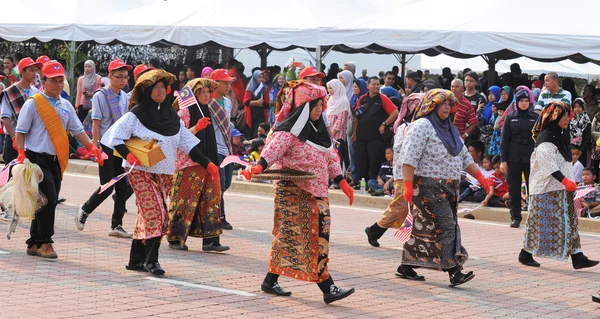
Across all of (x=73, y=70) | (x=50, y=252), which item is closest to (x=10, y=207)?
(x=50, y=252)

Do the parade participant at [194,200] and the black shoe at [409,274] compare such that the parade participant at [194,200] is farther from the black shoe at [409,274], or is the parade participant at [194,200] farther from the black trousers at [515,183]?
the black trousers at [515,183]

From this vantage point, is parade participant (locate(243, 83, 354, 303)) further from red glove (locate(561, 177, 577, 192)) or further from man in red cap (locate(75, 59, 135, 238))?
man in red cap (locate(75, 59, 135, 238))

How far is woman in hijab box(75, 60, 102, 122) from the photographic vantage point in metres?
21.4

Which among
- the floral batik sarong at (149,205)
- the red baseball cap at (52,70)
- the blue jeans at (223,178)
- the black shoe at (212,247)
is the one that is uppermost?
the red baseball cap at (52,70)

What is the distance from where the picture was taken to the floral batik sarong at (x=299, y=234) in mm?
8344

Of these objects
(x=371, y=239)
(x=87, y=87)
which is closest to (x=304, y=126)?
(x=371, y=239)

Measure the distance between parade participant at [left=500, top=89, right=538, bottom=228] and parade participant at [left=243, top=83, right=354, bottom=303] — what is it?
19.3ft

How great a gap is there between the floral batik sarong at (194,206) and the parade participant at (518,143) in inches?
185

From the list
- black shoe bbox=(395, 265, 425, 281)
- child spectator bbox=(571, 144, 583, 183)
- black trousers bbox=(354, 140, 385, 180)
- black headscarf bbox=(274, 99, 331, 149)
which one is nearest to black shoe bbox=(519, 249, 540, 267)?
black shoe bbox=(395, 265, 425, 281)

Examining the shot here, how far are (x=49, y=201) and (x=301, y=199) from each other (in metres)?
2.69

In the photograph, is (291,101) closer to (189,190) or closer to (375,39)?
(189,190)

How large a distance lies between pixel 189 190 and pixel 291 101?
251 cm

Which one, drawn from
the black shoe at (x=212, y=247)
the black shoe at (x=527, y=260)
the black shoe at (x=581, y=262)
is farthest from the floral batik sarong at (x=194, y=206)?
→ the black shoe at (x=581, y=262)

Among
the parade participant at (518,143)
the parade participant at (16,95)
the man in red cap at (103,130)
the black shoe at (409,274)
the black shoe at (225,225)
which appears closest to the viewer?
the black shoe at (409,274)
